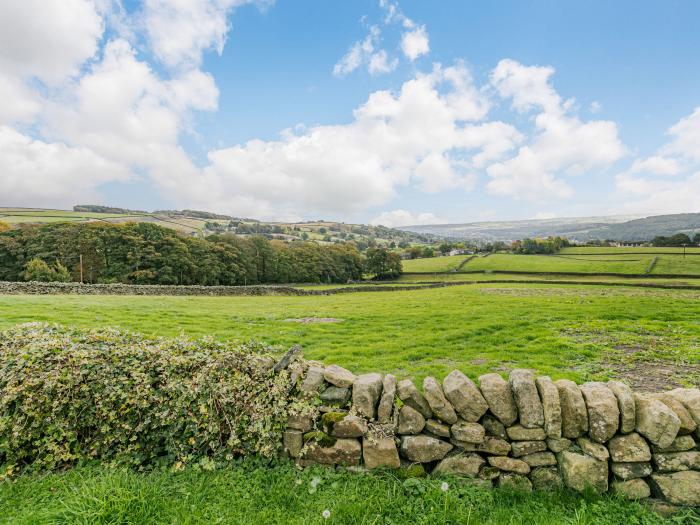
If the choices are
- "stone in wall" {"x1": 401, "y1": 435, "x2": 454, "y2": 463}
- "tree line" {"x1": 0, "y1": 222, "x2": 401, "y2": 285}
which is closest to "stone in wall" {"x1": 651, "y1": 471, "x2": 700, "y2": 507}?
"stone in wall" {"x1": 401, "y1": 435, "x2": 454, "y2": 463}

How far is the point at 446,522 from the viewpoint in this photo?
339 centimetres

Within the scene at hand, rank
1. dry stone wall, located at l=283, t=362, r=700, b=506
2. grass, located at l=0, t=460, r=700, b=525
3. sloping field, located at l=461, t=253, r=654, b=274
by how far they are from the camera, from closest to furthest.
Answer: grass, located at l=0, t=460, r=700, b=525 → dry stone wall, located at l=283, t=362, r=700, b=506 → sloping field, located at l=461, t=253, r=654, b=274

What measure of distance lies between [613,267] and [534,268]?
491 inches

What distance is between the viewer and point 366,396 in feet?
14.0

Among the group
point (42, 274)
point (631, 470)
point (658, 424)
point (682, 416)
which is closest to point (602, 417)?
point (658, 424)

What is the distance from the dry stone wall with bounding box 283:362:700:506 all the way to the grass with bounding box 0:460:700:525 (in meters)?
0.20

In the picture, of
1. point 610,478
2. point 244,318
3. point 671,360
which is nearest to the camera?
point 610,478

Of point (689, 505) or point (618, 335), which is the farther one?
point (618, 335)

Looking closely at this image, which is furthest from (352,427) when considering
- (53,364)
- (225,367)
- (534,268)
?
(534,268)

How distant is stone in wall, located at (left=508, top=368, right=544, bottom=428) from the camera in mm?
3957

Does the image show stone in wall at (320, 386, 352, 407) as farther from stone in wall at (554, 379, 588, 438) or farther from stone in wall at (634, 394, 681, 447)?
stone in wall at (634, 394, 681, 447)

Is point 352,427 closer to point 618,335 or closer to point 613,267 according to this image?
point 618,335

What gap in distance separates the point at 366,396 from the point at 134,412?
308 cm

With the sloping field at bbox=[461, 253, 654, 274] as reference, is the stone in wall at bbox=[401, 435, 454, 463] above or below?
above
